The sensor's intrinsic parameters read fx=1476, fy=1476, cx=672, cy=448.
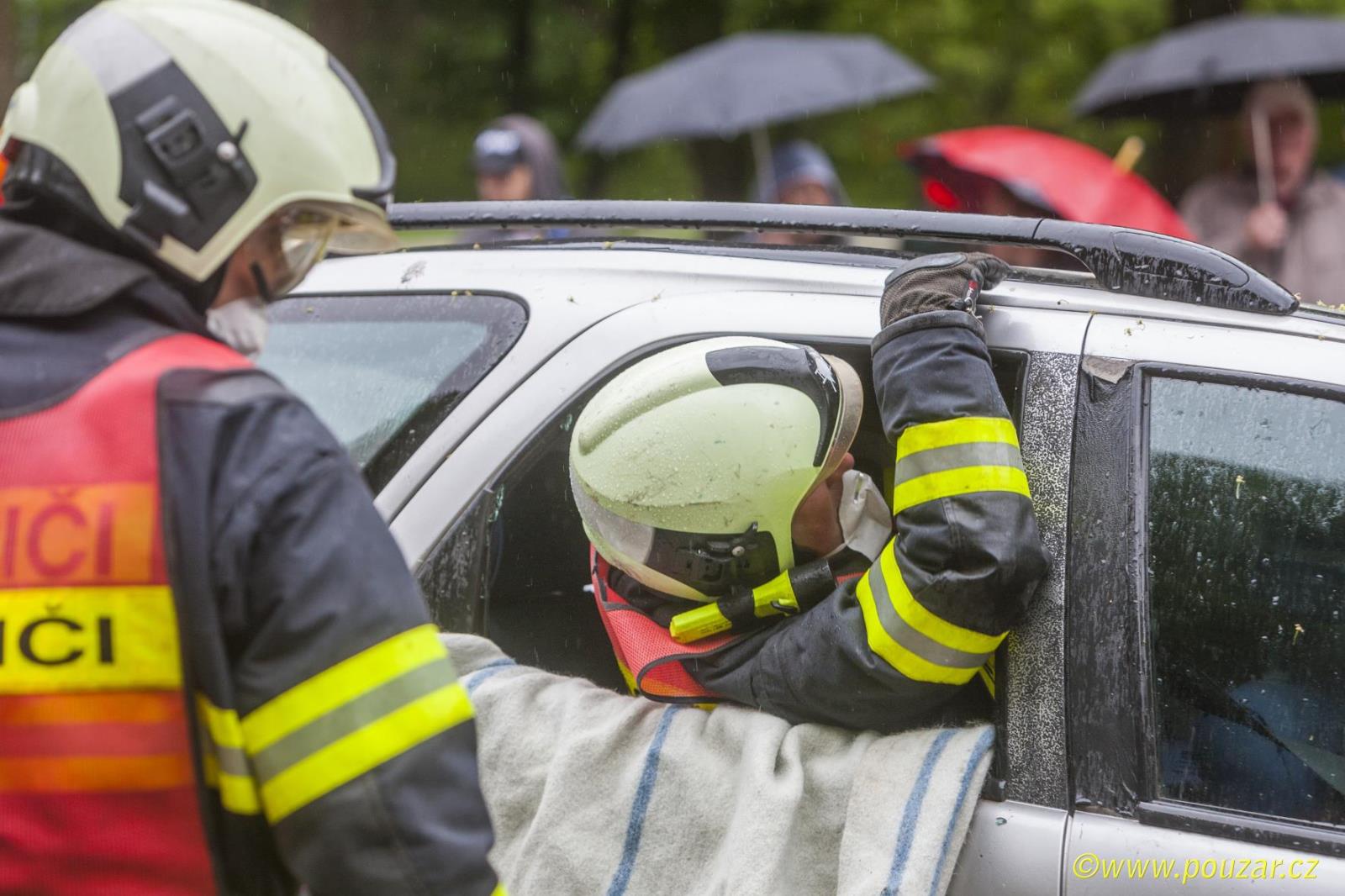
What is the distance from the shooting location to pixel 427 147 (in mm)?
13055

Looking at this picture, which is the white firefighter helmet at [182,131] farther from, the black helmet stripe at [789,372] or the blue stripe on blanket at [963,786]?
the blue stripe on blanket at [963,786]

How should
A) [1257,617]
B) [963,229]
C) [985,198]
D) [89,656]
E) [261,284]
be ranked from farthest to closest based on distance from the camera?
[985,198], [963,229], [1257,617], [261,284], [89,656]

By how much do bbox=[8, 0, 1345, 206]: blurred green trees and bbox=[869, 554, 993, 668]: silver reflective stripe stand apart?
1072 centimetres

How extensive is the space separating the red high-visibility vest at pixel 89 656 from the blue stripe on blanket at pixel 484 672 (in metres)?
0.94

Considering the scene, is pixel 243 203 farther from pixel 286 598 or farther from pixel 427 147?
pixel 427 147

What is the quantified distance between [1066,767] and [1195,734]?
0.52ft

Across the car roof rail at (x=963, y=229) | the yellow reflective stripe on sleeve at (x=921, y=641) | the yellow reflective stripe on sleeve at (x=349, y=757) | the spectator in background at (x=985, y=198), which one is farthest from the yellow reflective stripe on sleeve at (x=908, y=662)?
the spectator in background at (x=985, y=198)

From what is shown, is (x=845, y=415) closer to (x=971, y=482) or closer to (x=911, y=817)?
(x=971, y=482)

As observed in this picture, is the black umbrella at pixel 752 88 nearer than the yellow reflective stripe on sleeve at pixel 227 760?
No

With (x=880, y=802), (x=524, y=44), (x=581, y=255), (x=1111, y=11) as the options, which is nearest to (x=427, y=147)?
(x=524, y=44)

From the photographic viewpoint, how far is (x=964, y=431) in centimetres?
190

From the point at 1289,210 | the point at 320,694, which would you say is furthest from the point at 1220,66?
the point at 320,694

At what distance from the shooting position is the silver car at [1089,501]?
1782 mm

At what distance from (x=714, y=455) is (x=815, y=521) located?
0.71 ft
